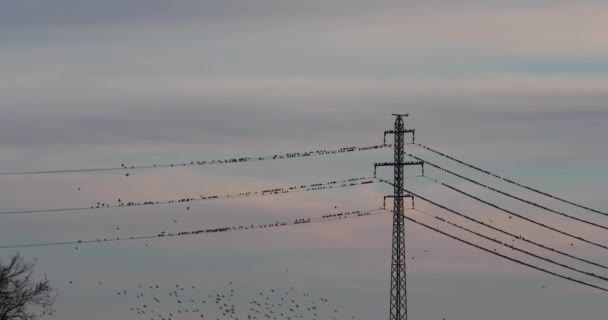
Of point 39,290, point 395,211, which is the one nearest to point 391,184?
point 395,211

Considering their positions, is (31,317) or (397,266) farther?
(31,317)

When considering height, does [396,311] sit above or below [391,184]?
below

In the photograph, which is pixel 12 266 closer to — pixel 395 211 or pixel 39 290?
pixel 39 290

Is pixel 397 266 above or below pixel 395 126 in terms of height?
below

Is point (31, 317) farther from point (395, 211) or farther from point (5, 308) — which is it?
point (395, 211)

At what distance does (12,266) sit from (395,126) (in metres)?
44.9

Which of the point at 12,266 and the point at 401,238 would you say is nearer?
the point at 401,238

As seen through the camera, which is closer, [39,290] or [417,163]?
[417,163]

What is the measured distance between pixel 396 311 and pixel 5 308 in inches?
1708

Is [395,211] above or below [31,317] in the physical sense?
above

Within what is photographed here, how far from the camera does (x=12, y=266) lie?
16700 cm

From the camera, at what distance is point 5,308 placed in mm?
164625

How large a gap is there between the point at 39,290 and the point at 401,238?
42865 millimetres

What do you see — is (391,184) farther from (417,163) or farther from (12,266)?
(12,266)
